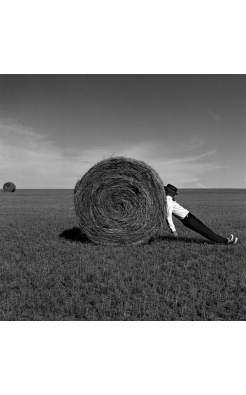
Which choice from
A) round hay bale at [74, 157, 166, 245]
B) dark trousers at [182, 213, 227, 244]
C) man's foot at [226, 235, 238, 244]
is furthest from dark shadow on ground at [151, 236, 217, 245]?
round hay bale at [74, 157, 166, 245]

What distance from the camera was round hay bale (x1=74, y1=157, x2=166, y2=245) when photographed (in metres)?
7.41

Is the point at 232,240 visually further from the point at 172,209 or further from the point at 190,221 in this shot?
the point at 172,209

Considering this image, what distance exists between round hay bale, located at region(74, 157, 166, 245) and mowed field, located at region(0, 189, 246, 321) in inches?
14.7

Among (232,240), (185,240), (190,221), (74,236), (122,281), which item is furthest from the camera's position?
(74,236)

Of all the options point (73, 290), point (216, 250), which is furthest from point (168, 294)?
point (216, 250)

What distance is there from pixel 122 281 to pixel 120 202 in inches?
126

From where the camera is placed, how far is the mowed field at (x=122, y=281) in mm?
3781

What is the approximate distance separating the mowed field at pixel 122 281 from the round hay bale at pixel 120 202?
0.37 meters

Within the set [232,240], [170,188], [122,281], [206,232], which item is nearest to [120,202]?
[170,188]

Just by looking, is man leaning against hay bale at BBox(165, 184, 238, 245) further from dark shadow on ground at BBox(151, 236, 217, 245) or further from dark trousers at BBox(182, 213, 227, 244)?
dark shadow on ground at BBox(151, 236, 217, 245)

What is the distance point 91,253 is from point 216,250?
9.45 feet

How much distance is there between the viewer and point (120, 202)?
305 inches

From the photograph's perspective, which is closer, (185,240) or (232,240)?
(232,240)

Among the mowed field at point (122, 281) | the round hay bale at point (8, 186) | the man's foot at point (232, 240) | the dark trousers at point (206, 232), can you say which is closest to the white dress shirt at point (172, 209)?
the dark trousers at point (206, 232)
